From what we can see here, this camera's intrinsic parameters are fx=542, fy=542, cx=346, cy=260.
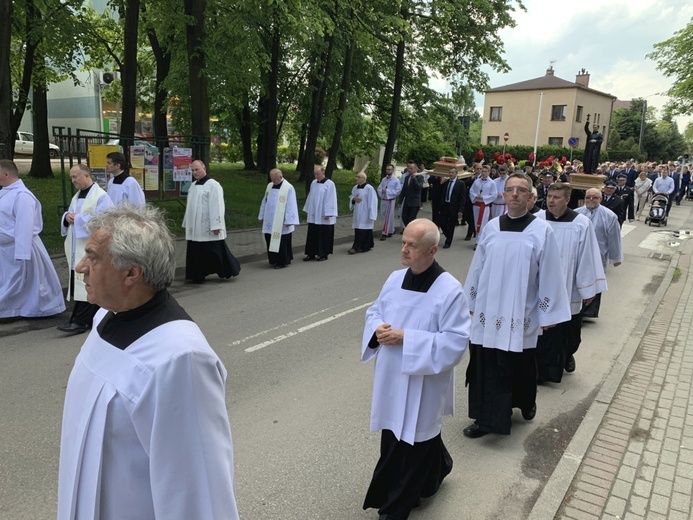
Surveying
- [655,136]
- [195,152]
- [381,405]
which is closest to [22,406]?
[381,405]

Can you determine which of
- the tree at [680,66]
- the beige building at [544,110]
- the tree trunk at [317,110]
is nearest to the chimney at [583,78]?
the beige building at [544,110]

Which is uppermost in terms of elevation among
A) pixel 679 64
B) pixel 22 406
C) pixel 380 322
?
pixel 679 64

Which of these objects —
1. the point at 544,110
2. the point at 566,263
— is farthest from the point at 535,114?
the point at 566,263

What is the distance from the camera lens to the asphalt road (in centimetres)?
350

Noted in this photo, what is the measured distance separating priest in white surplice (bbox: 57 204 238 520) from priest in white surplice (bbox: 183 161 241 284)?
7.76 metres

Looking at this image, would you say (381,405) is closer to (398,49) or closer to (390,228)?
(390,228)

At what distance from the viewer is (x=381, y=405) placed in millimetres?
3188

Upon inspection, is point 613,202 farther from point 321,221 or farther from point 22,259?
point 22,259

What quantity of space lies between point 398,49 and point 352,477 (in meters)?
19.5

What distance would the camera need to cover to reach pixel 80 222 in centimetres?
631

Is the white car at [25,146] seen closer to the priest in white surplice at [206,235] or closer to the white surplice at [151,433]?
the priest in white surplice at [206,235]

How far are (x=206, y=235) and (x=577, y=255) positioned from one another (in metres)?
6.22

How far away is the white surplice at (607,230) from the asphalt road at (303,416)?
1.04m

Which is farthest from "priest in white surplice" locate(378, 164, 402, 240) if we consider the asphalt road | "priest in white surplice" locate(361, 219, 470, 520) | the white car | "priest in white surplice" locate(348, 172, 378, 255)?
the white car
